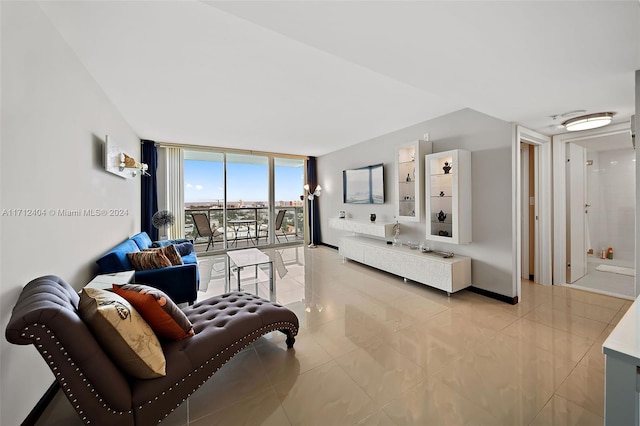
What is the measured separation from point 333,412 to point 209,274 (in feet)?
12.1

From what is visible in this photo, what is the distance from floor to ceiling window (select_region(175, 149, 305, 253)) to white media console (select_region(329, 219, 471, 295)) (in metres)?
2.34

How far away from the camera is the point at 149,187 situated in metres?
5.42

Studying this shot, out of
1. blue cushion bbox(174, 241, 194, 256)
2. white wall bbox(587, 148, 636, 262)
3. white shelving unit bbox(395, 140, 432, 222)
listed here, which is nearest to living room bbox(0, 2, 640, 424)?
white shelving unit bbox(395, 140, 432, 222)

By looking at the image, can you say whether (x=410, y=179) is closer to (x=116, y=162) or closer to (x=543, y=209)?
(x=543, y=209)

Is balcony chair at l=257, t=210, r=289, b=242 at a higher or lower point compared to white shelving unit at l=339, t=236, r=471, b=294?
higher

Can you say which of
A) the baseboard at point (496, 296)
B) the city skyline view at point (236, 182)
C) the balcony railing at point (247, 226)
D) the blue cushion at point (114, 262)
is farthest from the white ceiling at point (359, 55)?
the balcony railing at point (247, 226)

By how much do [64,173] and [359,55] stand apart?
8.07ft

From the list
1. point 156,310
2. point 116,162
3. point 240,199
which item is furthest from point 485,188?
point 240,199

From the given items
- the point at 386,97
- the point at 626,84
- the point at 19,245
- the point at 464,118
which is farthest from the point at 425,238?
the point at 19,245

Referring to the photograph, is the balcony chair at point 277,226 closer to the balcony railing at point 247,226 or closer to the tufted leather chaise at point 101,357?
the balcony railing at point 247,226

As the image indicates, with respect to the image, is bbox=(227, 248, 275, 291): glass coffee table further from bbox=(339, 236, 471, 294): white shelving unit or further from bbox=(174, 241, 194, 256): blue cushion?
bbox=(339, 236, 471, 294): white shelving unit

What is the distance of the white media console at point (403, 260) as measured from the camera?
333cm

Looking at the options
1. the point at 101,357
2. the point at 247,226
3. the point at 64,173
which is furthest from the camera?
the point at 247,226

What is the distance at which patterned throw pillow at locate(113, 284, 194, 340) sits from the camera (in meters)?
1.56
